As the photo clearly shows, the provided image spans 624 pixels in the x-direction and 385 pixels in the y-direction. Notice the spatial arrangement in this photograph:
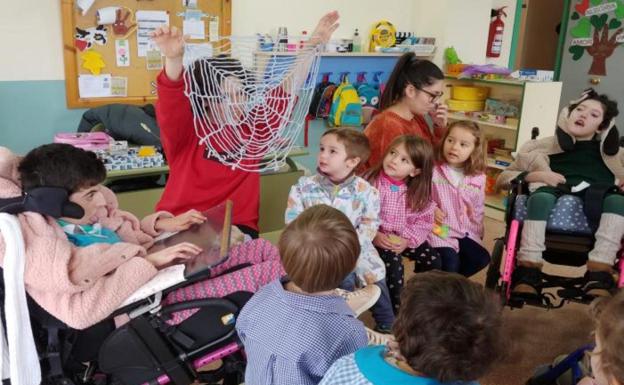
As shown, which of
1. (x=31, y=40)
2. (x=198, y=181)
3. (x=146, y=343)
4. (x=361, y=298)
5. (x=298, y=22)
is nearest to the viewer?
(x=146, y=343)

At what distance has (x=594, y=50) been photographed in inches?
183

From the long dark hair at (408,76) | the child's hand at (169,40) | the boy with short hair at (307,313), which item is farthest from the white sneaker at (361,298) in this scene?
the long dark hair at (408,76)

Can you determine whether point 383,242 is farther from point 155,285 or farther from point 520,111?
point 520,111

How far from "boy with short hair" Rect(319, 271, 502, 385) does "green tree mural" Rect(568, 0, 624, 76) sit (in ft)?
14.2

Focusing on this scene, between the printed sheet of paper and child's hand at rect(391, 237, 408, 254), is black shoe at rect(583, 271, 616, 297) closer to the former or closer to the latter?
child's hand at rect(391, 237, 408, 254)

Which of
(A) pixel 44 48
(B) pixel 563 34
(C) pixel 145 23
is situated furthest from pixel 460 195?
(B) pixel 563 34

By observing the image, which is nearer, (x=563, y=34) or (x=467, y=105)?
(x=467, y=105)

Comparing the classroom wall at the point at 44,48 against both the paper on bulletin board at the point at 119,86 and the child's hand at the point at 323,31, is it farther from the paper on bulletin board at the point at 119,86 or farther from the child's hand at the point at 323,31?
the child's hand at the point at 323,31

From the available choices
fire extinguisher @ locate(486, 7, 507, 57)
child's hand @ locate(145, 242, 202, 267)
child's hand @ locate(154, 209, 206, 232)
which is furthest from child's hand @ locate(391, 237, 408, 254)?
fire extinguisher @ locate(486, 7, 507, 57)

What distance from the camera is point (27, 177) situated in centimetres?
131

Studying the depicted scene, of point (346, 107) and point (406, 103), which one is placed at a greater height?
point (406, 103)

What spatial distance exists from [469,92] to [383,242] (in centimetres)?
240

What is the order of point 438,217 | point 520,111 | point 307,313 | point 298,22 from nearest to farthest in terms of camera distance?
point 307,313
point 438,217
point 520,111
point 298,22

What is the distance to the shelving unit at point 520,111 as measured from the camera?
3.68 meters
